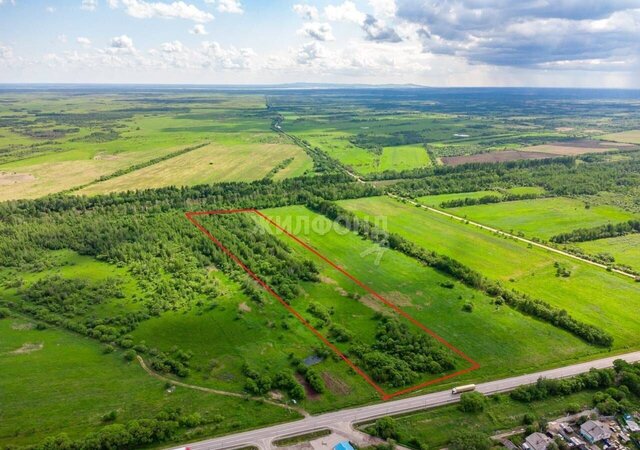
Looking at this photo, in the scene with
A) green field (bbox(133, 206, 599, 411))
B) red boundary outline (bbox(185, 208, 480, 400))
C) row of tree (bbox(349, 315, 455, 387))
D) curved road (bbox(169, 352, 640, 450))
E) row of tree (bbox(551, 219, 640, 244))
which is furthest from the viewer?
row of tree (bbox(551, 219, 640, 244))

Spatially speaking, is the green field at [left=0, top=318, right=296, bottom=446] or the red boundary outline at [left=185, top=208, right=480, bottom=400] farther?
the red boundary outline at [left=185, top=208, right=480, bottom=400]

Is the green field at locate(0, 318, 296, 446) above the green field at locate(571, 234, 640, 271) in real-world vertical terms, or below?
below

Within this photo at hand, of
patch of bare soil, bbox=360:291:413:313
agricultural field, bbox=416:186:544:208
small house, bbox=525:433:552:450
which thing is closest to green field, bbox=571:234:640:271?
agricultural field, bbox=416:186:544:208

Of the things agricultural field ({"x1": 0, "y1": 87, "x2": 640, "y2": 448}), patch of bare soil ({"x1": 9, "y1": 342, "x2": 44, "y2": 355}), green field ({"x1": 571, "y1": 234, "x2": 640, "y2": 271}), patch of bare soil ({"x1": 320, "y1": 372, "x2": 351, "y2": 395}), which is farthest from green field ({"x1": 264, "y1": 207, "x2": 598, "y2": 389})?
patch of bare soil ({"x1": 9, "y1": 342, "x2": 44, "y2": 355})

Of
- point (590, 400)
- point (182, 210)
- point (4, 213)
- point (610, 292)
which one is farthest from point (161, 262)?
point (610, 292)

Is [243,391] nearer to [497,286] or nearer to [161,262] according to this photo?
[161,262]

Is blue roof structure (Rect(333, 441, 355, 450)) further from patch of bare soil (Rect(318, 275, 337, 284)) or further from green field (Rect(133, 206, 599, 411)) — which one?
patch of bare soil (Rect(318, 275, 337, 284))

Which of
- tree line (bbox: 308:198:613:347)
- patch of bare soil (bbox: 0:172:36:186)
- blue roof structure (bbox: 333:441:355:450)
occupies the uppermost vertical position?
patch of bare soil (bbox: 0:172:36:186)

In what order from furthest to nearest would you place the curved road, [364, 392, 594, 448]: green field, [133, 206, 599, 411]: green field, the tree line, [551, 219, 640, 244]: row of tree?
[551, 219, 640, 244]: row of tree
the tree line
[133, 206, 599, 411]: green field
[364, 392, 594, 448]: green field
the curved road

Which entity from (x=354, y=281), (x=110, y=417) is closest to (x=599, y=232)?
(x=354, y=281)
